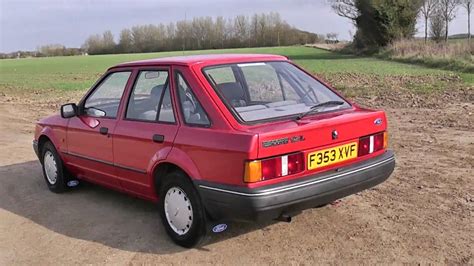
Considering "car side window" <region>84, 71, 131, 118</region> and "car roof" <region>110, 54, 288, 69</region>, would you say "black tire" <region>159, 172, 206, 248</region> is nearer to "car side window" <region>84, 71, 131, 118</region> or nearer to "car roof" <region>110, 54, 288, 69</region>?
"car roof" <region>110, 54, 288, 69</region>

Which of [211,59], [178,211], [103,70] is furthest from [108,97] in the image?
[103,70]

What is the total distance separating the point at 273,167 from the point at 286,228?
1.14 metres

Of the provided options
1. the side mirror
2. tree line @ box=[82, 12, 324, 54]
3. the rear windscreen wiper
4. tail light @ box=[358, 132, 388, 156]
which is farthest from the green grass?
tree line @ box=[82, 12, 324, 54]

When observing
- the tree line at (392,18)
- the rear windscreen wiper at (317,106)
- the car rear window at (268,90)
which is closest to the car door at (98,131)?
the car rear window at (268,90)

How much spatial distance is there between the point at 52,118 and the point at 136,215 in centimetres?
195

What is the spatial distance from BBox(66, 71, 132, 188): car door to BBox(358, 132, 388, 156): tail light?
2.44 m

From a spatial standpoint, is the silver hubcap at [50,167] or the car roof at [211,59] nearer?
the car roof at [211,59]

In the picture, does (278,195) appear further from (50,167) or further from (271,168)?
(50,167)

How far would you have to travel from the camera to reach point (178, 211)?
4477mm

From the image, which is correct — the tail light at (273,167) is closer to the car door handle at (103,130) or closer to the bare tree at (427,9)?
the car door handle at (103,130)

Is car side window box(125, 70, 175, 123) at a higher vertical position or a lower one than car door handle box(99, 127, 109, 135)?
higher

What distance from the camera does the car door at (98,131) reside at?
5314 mm

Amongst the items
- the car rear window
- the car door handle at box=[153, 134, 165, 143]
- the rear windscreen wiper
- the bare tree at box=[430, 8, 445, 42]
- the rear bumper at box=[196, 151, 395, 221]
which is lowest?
the rear bumper at box=[196, 151, 395, 221]

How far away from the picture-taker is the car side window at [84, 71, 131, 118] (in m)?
5.33
